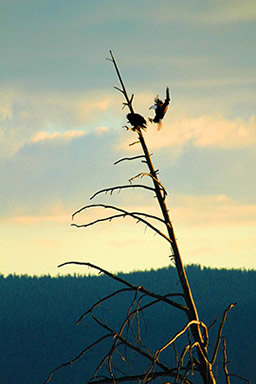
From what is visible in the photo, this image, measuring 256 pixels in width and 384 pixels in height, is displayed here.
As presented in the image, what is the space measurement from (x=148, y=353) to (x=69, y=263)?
1140 mm

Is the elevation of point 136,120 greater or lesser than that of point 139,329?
greater

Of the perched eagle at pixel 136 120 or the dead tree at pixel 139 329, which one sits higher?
the perched eagle at pixel 136 120

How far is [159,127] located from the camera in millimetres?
7754

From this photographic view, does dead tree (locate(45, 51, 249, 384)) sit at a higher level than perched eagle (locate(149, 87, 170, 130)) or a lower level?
lower

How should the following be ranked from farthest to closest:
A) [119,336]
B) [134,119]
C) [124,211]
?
[134,119], [124,211], [119,336]

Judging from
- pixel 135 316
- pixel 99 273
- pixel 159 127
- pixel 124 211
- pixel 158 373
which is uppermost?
pixel 159 127

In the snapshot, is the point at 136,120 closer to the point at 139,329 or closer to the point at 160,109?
the point at 160,109

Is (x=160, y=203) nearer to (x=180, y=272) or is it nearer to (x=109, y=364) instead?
(x=180, y=272)

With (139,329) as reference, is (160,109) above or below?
above

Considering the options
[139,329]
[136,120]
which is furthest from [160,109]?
[139,329]

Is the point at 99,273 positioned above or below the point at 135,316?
above

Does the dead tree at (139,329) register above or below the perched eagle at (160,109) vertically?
below

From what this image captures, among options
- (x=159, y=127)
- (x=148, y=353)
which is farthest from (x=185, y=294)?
(x=159, y=127)

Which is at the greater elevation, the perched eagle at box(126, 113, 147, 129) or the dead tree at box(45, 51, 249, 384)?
the perched eagle at box(126, 113, 147, 129)
